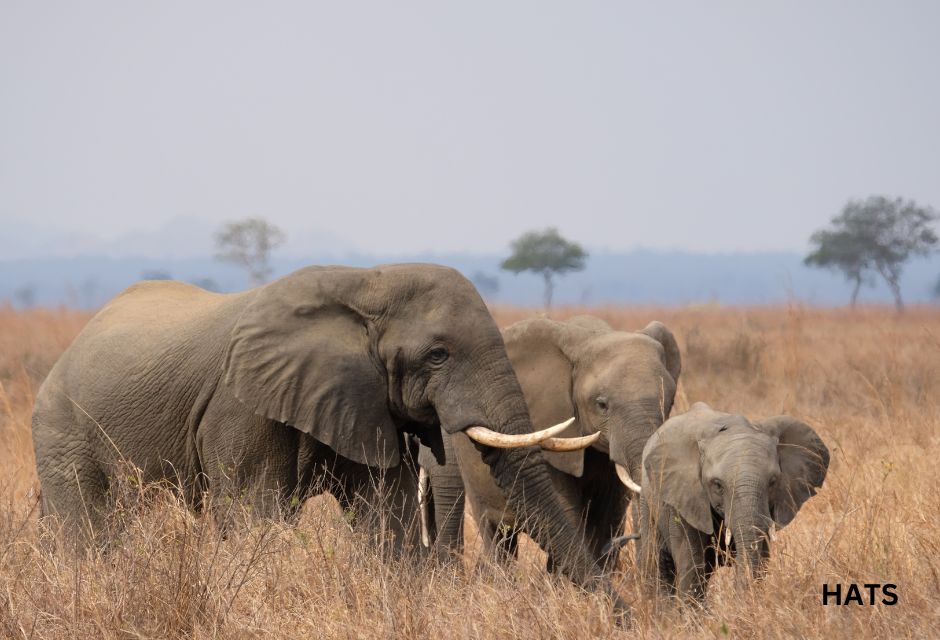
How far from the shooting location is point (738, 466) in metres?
5.33

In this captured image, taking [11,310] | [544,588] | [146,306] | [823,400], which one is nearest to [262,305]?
[146,306]

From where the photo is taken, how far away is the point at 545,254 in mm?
69688

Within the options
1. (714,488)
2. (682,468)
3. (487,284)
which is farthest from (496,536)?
(487,284)

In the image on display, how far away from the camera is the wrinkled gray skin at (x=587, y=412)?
645cm

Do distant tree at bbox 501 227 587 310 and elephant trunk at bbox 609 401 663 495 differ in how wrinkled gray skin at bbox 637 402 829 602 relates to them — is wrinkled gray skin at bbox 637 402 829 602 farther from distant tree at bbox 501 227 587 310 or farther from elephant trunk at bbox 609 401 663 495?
distant tree at bbox 501 227 587 310

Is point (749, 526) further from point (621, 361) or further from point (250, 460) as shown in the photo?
point (250, 460)

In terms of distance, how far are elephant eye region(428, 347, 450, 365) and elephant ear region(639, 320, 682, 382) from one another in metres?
2.10

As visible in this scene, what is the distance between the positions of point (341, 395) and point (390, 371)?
0.73 feet

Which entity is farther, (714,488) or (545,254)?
(545,254)

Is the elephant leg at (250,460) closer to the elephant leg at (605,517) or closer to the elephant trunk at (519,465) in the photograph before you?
the elephant trunk at (519,465)

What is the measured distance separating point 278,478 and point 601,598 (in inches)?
59.2

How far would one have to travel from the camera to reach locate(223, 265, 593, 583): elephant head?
17.6ft

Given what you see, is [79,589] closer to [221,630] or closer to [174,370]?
[221,630]

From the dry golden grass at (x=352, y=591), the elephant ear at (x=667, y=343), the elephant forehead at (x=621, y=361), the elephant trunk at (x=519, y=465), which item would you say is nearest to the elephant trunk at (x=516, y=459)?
the elephant trunk at (x=519, y=465)
